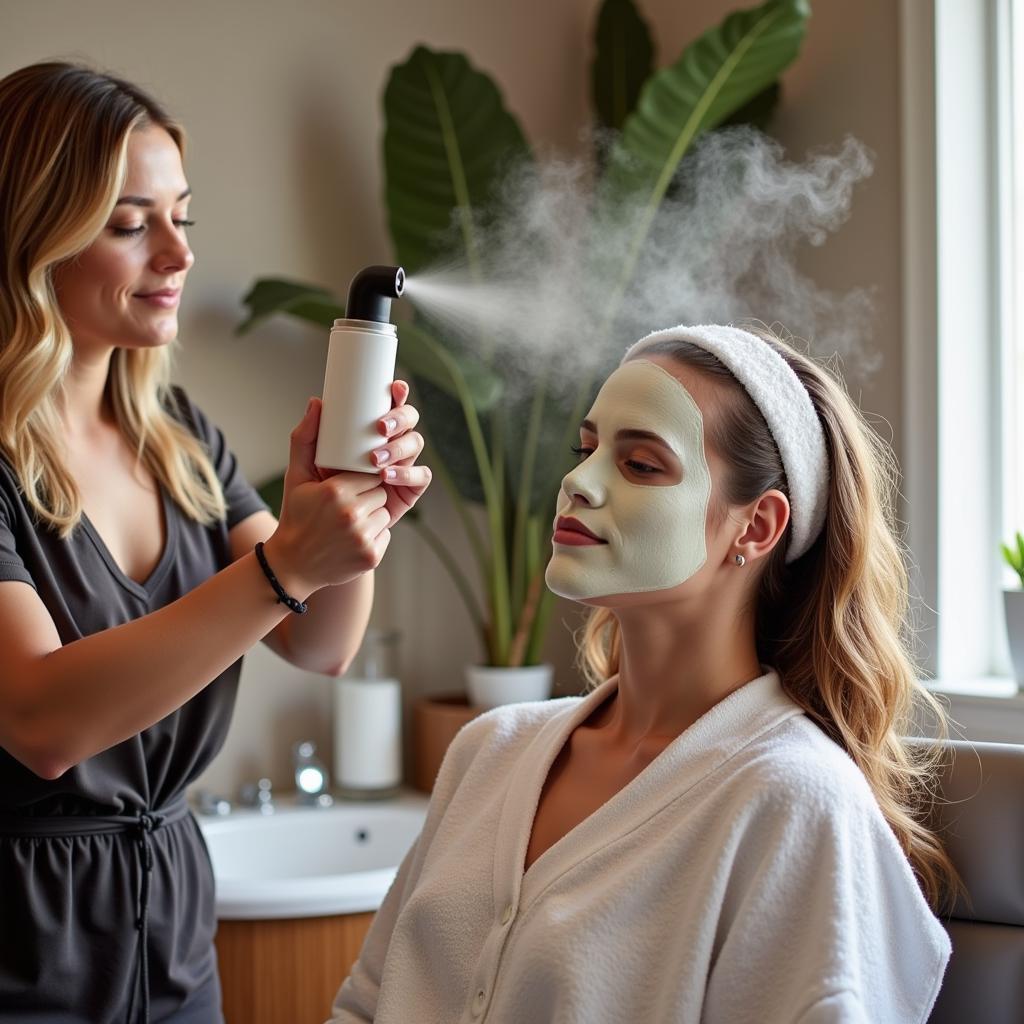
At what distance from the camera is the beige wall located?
7.71 feet

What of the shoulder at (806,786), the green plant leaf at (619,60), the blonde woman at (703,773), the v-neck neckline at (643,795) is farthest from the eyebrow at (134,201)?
the green plant leaf at (619,60)

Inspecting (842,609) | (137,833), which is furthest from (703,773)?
(137,833)

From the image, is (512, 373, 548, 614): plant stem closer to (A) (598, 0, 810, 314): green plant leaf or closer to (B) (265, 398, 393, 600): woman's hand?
(A) (598, 0, 810, 314): green plant leaf

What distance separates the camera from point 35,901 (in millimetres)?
1409

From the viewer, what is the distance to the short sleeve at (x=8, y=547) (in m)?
1.30

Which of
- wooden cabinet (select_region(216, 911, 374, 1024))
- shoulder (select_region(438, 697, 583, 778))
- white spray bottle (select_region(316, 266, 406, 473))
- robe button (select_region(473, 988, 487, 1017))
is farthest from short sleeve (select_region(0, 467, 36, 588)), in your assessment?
wooden cabinet (select_region(216, 911, 374, 1024))

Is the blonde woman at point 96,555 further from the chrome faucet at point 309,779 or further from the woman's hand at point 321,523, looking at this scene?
the chrome faucet at point 309,779

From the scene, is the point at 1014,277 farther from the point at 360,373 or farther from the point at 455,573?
the point at 360,373

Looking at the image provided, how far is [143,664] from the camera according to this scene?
3.94 feet

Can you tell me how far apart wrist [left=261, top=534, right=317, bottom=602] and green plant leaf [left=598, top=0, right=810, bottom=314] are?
143 cm

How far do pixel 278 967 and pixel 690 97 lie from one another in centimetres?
169

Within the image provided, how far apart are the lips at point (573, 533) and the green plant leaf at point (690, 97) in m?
1.27

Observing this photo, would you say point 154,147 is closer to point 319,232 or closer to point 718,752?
point 718,752

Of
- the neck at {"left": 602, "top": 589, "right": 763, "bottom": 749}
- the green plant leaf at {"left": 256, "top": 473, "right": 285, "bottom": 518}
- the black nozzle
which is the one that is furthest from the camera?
the green plant leaf at {"left": 256, "top": 473, "right": 285, "bottom": 518}
